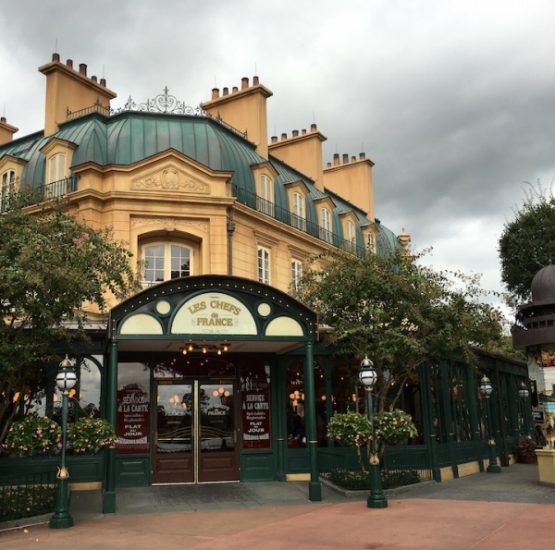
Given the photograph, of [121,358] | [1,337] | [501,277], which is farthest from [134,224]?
[501,277]

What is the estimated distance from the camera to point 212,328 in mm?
12828

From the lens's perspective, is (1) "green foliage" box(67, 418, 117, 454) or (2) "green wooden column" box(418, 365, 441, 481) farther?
(2) "green wooden column" box(418, 365, 441, 481)

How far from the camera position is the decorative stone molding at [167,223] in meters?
18.8

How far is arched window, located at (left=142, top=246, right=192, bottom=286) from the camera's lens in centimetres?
1920

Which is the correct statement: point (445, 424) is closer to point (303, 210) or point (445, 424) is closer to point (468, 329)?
point (468, 329)

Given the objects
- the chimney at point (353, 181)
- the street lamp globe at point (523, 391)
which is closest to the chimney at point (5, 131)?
the chimney at point (353, 181)

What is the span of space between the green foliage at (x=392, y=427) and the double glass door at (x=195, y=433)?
145 inches

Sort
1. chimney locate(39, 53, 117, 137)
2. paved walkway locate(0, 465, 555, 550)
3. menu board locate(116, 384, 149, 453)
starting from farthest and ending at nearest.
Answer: chimney locate(39, 53, 117, 137) → menu board locate(116, 384, 149, 453) → paved walkway locate(0, 465, 555, 550)

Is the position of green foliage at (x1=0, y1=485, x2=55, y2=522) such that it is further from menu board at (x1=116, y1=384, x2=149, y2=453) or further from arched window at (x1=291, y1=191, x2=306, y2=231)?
arched window at (x1=291, y1=191, x2=306, y2=231)

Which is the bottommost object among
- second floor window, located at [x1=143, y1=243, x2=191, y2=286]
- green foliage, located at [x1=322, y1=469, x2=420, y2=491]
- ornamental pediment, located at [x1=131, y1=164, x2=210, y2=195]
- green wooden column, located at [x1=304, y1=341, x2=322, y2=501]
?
green foliage, located at [x1=322, y1=469, x2=420, y2=491]

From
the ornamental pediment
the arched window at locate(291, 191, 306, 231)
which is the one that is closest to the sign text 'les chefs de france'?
the ornamental pediment

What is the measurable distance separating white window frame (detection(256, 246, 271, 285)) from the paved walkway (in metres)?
8.53

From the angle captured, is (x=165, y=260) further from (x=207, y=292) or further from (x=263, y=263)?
(x=207, y=292)

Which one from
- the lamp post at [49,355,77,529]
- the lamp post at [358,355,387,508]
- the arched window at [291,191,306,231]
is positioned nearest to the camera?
the lamp post at [49,355,77,529]
